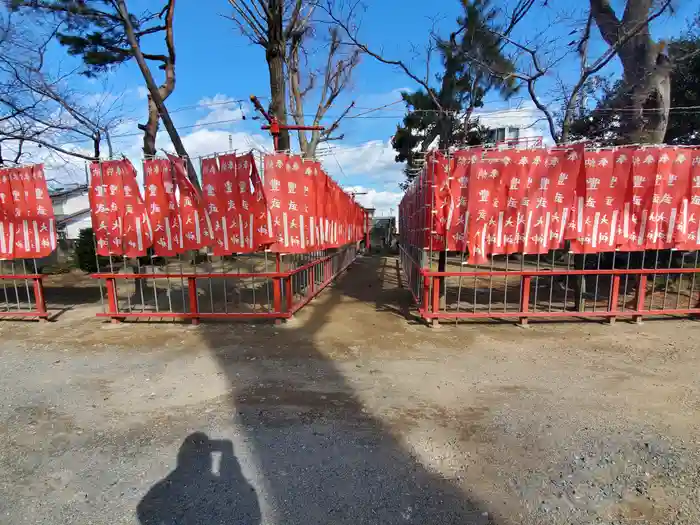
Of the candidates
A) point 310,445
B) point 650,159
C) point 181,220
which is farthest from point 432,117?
point 310,445

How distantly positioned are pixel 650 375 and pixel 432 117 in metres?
17.3

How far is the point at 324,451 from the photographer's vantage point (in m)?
2.86

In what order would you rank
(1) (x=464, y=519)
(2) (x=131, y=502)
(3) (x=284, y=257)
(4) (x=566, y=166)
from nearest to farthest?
1. (1) (x=464, y=519)
2. (2) (x=131, y=502)
3. (4) (x=566, y=166)
4. (3) (x=284, y=257)

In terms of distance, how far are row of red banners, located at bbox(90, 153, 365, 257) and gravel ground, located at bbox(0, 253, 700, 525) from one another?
1.61m

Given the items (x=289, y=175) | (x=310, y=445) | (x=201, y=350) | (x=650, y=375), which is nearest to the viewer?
(x=310, y=445)

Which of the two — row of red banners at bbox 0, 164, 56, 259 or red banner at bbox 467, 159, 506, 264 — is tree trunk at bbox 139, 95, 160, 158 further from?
red banner at bbox 467, 159, 506, 264

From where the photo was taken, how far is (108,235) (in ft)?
20.2

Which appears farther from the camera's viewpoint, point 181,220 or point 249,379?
point 181,220

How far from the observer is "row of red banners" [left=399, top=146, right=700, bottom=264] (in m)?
5.55

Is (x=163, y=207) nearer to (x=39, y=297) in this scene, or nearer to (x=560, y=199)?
(x=39, y=297)

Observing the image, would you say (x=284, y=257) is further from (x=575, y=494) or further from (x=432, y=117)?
(x=432, y=117)

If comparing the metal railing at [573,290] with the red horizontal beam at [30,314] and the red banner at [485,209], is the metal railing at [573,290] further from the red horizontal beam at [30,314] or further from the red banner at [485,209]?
the red horizontal beam at [30,314]

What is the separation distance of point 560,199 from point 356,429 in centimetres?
483

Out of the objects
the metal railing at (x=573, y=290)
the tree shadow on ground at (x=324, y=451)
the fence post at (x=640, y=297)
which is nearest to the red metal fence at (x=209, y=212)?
the tree shadow on ground at (x=324, y=451)
